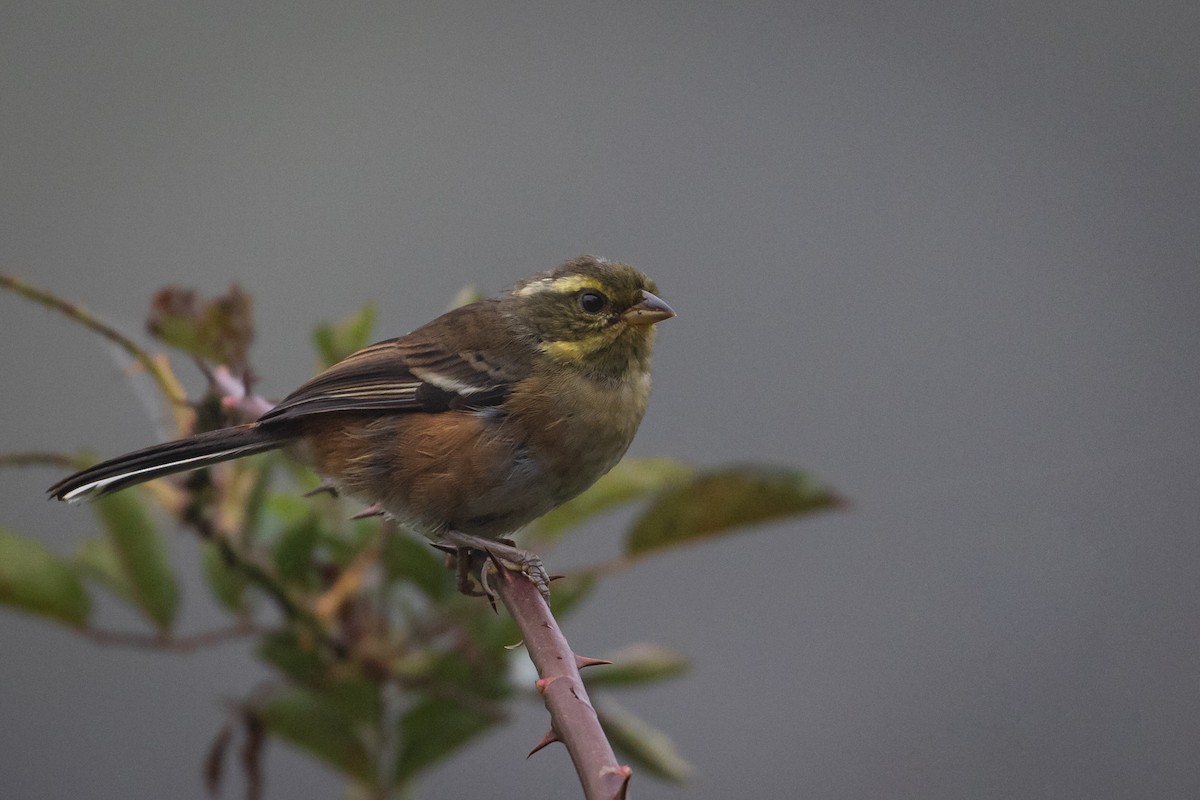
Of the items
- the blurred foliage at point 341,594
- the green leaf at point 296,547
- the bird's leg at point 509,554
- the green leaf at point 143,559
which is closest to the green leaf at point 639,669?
the blurred foliage at point 341,594

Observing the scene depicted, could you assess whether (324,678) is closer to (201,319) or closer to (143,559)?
(143,559)

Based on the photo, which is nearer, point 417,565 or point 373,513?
point 373,513

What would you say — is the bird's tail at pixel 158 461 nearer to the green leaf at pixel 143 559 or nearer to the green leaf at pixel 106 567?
the green leaf at pixel 143 559

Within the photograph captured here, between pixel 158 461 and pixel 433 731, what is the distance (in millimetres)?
914

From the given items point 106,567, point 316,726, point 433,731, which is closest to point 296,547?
point 316,726

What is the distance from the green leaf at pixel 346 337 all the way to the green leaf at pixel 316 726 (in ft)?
2.90

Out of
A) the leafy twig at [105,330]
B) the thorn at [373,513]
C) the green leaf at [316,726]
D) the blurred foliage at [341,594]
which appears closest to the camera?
the leafy twig at [105,330]

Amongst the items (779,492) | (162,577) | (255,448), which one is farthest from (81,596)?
(779,492)

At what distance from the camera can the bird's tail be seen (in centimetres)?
275

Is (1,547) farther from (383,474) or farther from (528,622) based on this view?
(528,622)

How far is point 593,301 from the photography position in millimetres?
3504

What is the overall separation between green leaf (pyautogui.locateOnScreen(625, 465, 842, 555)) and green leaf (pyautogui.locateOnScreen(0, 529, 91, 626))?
1327 millimetres

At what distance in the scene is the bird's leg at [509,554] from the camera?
8.90ft

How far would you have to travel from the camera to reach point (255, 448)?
302 centimetres
